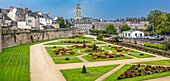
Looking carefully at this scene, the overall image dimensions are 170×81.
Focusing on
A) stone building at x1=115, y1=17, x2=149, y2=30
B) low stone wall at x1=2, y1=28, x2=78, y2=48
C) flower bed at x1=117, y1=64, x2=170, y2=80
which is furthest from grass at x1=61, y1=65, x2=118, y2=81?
stone building at x1=115, y1=17, x2=149, y2=30

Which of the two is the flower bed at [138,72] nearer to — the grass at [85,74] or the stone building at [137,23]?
the grass at [85,74]

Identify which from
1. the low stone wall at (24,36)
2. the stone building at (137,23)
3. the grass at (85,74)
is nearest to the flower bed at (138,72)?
Result: the grass at (85,74)

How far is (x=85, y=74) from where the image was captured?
1916cm

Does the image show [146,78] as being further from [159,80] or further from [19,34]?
[19,34]

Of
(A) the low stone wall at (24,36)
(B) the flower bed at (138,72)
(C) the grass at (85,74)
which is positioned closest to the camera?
(C) the grass at (85,74)

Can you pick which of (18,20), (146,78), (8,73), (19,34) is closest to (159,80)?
(146,78)

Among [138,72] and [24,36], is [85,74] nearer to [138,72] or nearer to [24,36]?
[138,72]

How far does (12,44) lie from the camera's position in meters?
42.3

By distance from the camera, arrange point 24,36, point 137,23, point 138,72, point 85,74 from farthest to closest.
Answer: point 137,23, point 24,36, point 138,72, point 85,74

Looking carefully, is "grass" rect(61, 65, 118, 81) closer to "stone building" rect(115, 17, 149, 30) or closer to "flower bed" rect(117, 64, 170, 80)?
"flower bed" rect(117, 64, 170, 80)

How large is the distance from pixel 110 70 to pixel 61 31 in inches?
2350

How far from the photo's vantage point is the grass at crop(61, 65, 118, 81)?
696 inches

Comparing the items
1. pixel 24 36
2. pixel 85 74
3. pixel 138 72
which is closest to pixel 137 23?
pixel 24 36

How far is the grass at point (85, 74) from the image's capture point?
17.7 metres
